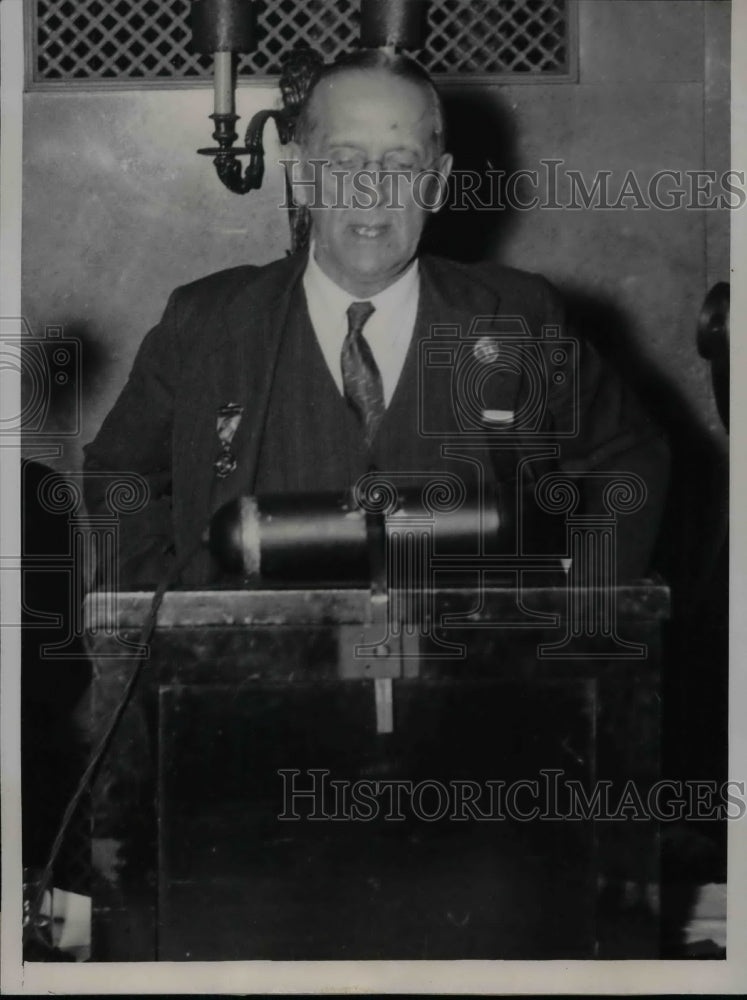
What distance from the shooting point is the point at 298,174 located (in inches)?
76.9

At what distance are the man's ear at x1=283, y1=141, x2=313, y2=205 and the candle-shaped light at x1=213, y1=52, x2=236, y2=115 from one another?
0.12 m

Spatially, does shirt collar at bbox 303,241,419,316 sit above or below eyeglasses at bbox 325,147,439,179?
below

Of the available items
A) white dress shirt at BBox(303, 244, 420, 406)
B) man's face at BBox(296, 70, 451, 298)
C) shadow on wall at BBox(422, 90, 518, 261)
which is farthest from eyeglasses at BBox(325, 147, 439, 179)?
shadow on wall at BBox(422, 90, 518, 261)

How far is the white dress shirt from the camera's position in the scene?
1892mm

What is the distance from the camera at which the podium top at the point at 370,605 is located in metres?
1.39

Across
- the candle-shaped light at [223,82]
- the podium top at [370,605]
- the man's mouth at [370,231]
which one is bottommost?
the podium top at [370,605]

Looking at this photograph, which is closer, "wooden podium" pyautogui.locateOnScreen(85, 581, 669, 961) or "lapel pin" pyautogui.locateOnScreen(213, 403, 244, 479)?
"wooden podium" pyautogui.locateOnScreen(85, 581, 669, 961)

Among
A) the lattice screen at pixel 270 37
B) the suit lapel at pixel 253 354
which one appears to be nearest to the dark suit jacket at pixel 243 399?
the suit lapel at pixel 253 354

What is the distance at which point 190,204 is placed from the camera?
7.69ft

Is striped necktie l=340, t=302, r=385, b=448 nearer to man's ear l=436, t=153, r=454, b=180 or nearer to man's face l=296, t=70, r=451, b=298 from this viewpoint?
man's face l=296, t=70, r=451, b=298

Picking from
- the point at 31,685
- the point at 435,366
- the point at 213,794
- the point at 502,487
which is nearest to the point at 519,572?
the point at 502,487

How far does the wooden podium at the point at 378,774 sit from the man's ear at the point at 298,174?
2.38 feet

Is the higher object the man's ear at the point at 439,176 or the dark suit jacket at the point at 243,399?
the man's ear at the point at 439,176

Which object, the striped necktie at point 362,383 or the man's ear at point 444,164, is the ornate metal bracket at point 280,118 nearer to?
the man's ear at point 444,164
